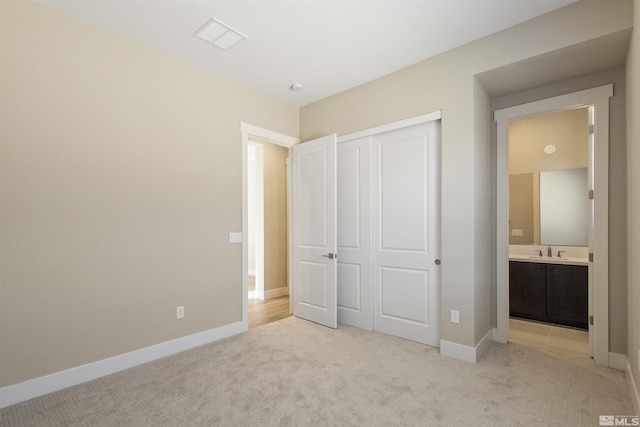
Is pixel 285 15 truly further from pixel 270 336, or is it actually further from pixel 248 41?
pixel 270 336

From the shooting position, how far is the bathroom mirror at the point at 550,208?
4.02 m

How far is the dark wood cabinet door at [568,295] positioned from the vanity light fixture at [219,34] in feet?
14.4

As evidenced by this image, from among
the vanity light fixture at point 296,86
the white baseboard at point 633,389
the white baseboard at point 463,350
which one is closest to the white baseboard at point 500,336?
the white baseboard at point 463,350

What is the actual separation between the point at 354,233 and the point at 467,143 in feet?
5.20

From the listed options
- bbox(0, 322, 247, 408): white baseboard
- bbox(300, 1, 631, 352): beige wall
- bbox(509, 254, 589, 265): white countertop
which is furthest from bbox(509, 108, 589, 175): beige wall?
bbox(0, 322, 247, 408): white baseboard

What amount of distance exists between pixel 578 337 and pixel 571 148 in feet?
7.85

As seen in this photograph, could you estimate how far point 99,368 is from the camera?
98.4 inches

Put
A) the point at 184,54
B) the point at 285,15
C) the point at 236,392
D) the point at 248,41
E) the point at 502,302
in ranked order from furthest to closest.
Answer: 1. the point at 502,302
2. the point at 184,54
3. the point at 248,41
4. the point at 285,15
5. the point at 236,392

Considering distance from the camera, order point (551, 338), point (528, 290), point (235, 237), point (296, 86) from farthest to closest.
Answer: point (528, 290) → point (296, 86) → point (235, 237) → point (551, 338)

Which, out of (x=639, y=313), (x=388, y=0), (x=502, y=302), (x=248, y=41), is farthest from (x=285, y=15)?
(x=502, y=302)

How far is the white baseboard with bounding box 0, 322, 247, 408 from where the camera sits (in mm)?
2146

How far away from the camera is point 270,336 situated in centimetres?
339

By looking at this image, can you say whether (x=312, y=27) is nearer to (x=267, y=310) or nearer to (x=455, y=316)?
(x=455, y=316)

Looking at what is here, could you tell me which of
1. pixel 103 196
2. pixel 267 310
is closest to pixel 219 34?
pixel 103 196
